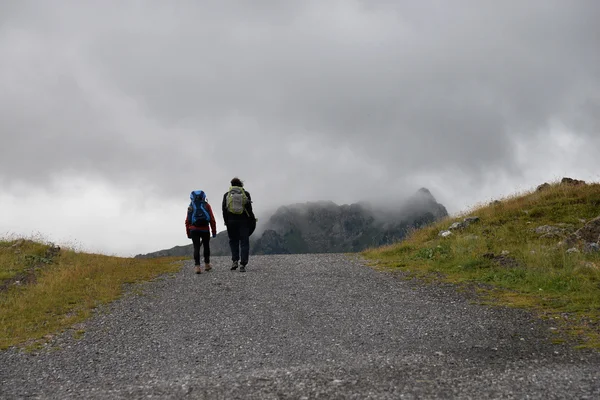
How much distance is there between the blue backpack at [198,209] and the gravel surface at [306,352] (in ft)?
11.9

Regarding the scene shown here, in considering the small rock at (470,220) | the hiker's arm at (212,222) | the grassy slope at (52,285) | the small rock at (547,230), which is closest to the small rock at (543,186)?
the small rock at (470,220)

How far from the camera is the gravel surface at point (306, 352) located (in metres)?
6.40

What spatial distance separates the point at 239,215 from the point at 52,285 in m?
6.04

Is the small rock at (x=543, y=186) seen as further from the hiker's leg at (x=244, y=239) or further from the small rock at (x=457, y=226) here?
the hiker's leg at (x=244, y=239)

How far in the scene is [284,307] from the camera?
1152 cm

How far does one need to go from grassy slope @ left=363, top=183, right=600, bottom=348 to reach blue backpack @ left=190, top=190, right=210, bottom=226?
6.74m

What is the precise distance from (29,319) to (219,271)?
6.84 meters

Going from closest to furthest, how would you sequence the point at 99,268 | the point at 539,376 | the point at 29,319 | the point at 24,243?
the point at 539,376, the point at 29,319, the point at 99,268, the point at 24,243

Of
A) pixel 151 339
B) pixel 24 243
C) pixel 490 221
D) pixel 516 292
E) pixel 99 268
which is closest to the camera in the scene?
pixel 151 339

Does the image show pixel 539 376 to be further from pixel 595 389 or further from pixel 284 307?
pixel 284 307

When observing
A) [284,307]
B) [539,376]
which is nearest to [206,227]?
[284,307]

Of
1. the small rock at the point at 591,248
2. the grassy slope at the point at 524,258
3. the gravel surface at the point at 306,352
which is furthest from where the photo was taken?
the small rock at the point at 591,248

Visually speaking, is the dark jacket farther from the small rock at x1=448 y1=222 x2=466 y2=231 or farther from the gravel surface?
the small rock at x1=448 y1=222 x2=466 y2=231

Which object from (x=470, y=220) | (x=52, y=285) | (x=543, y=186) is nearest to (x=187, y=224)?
(x=52, y=285)
